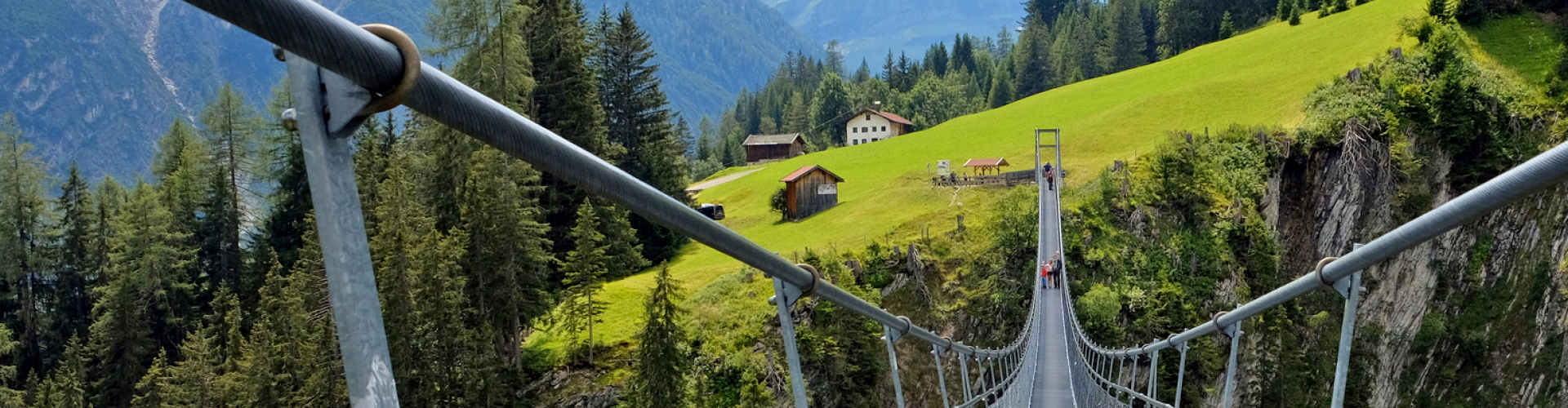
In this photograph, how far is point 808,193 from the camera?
1790 inches

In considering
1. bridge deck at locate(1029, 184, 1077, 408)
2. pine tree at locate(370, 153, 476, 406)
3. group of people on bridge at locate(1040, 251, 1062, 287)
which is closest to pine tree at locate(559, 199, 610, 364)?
pine tree at locate(370, 153, 476, 406)

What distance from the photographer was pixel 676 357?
2555 centimetres

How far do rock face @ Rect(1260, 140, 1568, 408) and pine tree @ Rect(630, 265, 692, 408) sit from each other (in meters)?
18.8

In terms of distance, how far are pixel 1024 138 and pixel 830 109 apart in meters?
53.6

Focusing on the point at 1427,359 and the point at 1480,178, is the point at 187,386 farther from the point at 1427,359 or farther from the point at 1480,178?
the point at 1480,178

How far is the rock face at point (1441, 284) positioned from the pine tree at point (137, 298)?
40436mm

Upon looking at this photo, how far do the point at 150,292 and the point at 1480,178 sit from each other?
157 ft

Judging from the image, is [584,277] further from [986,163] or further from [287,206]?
[986,163]

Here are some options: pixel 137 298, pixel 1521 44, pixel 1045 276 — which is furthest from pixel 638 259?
pixel 1521 44

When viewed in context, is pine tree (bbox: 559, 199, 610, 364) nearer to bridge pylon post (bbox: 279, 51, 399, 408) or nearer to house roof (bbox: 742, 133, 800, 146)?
bridge pylon post (bbox: 279, 51, 399, 408)

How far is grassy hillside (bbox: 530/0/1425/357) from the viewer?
3553cm

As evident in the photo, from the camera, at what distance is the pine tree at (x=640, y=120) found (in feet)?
139

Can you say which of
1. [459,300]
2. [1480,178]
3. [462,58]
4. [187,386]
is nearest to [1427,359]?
[1480,178]

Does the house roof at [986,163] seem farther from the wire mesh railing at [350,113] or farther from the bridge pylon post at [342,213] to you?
the bridge pylon post at [342,213]
